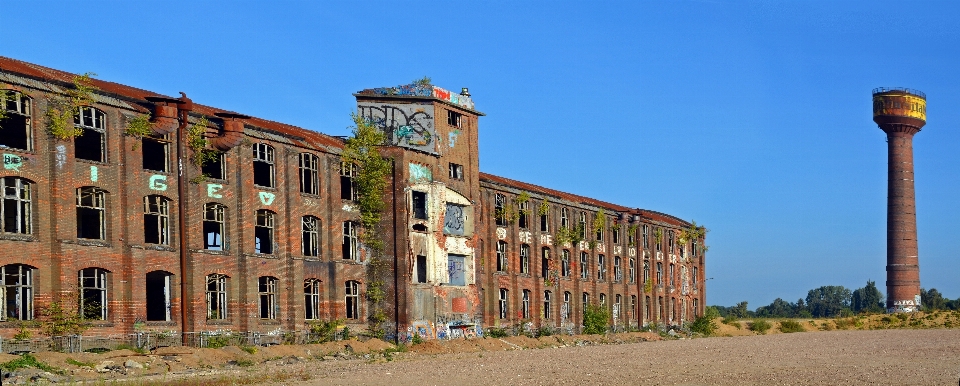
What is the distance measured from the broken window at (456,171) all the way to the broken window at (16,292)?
18.6 m

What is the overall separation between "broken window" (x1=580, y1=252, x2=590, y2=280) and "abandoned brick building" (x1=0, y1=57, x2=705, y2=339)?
154 centimetres

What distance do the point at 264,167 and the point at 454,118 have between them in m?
10.1

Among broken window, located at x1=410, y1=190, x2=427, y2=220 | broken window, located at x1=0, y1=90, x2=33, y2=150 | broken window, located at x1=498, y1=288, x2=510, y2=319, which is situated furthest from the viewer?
broken window, located at x1=498, y1=288, x2=510, y2=319

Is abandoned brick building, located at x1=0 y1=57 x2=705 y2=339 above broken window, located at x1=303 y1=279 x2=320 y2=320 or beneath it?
above

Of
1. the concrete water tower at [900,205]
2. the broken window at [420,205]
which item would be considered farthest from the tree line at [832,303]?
the broken window at [420,205]

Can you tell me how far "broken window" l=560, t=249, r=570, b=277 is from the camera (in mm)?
54156

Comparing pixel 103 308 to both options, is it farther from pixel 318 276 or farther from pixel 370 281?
pixel 370 281

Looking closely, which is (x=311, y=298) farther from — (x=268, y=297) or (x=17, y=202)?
(x=17, y=202)

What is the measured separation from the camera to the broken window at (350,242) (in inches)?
1575

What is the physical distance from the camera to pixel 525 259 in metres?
51.6

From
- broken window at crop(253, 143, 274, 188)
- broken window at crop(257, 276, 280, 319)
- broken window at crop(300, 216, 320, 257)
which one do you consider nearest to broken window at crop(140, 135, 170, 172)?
broken window at crop(253, 143, 274, 188)

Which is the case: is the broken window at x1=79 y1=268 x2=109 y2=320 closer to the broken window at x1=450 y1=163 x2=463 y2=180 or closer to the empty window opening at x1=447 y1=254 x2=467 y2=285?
the empty window opening at x1=447 y1=254 x2=467 y2=285

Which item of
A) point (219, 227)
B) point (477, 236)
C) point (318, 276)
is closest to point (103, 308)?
point (219, 227)

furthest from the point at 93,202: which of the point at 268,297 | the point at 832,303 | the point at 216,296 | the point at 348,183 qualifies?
the point at 832,303
